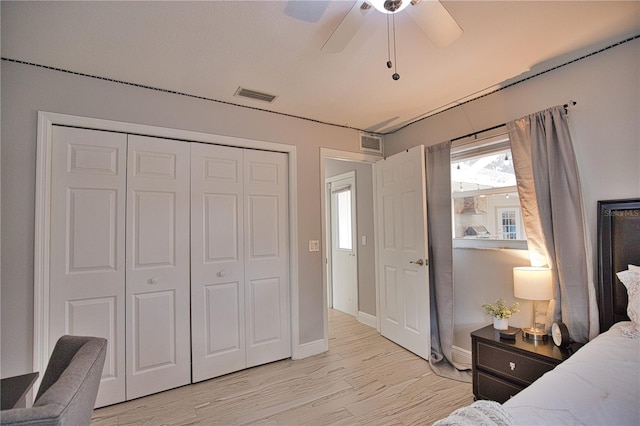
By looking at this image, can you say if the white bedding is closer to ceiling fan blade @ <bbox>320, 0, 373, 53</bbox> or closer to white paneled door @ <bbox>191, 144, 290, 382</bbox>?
ceiling fan blade @ <bbox>320, 0, 373, 53</bbox>

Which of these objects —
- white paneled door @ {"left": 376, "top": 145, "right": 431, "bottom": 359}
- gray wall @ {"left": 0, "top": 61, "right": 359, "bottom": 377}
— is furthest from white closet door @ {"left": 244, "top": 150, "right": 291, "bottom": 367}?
white paneled door @ {"left": 376, "top": 145, "right": 431, "bottom": 359}

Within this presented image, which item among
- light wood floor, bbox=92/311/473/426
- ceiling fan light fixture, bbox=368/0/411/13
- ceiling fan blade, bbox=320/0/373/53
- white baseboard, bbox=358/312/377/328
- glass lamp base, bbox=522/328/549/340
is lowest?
light wood floor, bbox=92/311/473/426

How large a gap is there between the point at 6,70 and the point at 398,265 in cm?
352

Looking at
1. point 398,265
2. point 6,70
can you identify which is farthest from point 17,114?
point 398,265

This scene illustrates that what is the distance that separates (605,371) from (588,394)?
0.25 m

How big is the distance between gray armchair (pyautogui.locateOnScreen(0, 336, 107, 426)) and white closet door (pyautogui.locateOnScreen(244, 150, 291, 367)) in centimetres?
163

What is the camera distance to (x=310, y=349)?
3.04m

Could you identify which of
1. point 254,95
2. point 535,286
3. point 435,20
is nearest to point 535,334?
point 535,286

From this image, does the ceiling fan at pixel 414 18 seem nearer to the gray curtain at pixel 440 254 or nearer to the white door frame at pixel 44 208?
the gray curtain at pixel 440 254

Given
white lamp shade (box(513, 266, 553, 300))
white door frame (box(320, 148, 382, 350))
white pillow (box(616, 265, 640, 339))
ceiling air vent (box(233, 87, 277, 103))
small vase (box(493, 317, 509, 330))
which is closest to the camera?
white pillow (box(616, 265, 640, 339))

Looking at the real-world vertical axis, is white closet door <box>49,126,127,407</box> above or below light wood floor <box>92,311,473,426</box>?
above

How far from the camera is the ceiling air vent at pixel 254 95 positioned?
2494 millimetres

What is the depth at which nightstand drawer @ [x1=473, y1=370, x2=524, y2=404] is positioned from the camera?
6.46ft

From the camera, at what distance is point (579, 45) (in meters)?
1.91
